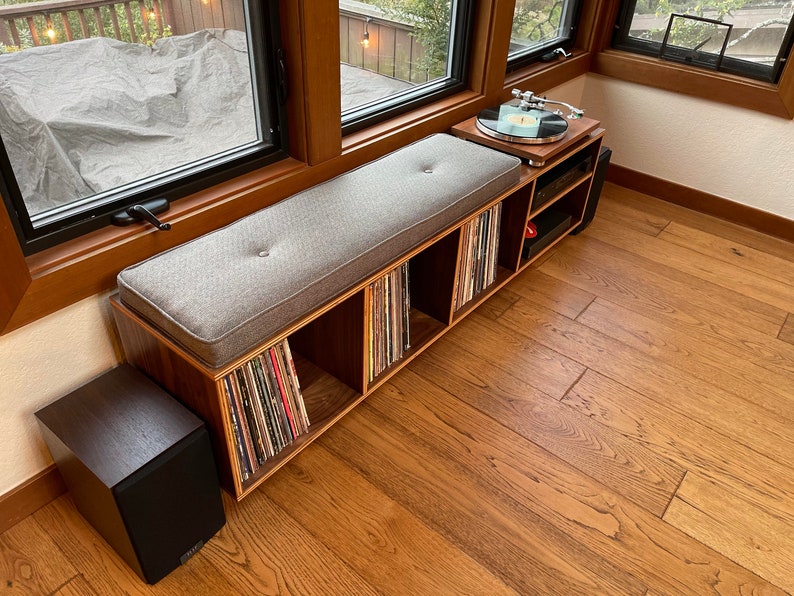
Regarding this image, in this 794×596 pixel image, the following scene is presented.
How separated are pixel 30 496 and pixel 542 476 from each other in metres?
1.17

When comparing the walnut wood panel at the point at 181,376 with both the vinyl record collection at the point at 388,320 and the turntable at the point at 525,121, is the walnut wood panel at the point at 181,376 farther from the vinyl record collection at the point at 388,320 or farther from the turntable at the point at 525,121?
the turntable at the point at 525,121

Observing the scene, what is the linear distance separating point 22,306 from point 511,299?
1.40 meters

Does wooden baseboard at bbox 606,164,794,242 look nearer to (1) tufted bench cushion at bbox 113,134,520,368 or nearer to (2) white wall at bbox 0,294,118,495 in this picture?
(1) tufted bench cushion at bbox 113,134,520,368

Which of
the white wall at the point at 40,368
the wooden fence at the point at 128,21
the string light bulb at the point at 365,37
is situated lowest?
the white wall at the point at 40,368

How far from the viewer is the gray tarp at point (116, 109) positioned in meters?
1.15

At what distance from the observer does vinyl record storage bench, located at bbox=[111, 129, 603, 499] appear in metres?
1.15

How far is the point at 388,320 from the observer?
1558mm

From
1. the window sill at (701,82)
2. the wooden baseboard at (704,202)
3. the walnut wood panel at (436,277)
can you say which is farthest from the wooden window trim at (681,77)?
the walnut wood panel at (436,277)

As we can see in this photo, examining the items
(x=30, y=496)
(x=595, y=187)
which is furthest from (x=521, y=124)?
(x=30, y=496)

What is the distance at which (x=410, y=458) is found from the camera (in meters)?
1.51

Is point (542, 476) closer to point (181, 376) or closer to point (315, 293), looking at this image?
point (315, 293)

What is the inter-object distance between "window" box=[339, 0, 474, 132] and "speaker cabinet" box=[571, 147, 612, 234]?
60cm

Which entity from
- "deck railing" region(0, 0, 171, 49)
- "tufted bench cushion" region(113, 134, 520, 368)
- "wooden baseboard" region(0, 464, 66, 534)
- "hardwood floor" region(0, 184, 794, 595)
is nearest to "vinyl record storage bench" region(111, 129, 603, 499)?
"tufted bench cushion" region(113, 134, 520, 368)

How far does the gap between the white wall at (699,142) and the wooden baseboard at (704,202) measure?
0.08ft
